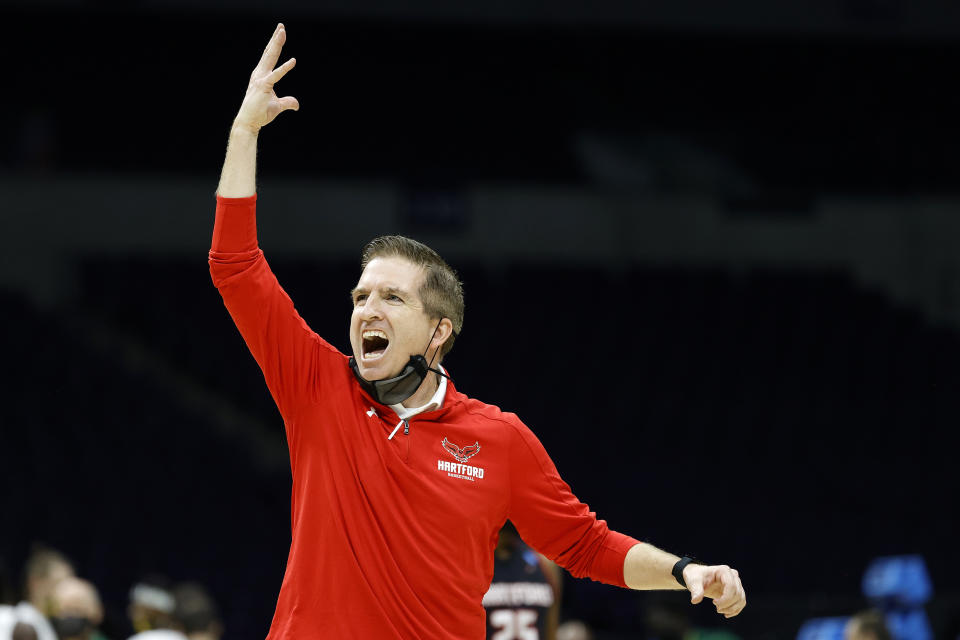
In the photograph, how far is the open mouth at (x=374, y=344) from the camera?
143 inches

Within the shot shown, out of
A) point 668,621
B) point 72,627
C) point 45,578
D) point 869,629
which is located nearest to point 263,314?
point 72,627

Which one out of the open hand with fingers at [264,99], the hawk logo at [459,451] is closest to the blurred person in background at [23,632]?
the hawk logo at [459,451]

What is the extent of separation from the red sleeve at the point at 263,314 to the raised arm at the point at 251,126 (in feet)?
0.13

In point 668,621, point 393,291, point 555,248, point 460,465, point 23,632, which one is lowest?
point 23,632

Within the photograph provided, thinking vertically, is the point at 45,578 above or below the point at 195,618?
above

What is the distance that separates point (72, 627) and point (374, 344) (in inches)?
125

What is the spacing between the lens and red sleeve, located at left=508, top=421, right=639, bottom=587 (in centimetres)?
380

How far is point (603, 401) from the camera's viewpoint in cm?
1539

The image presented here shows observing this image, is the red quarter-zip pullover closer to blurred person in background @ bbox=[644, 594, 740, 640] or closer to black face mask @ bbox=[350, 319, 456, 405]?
black face mask @ bbox=[350, 319, 456, 405]

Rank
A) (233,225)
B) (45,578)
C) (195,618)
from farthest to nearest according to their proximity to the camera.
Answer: (45,578), (195,618), (233,225)

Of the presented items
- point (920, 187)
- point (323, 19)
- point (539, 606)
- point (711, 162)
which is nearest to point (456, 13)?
point (323, 19)

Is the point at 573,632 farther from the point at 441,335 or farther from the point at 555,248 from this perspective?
the point at 555,248

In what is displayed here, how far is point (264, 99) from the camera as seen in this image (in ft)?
11.4

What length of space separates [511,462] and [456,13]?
13349 mm
